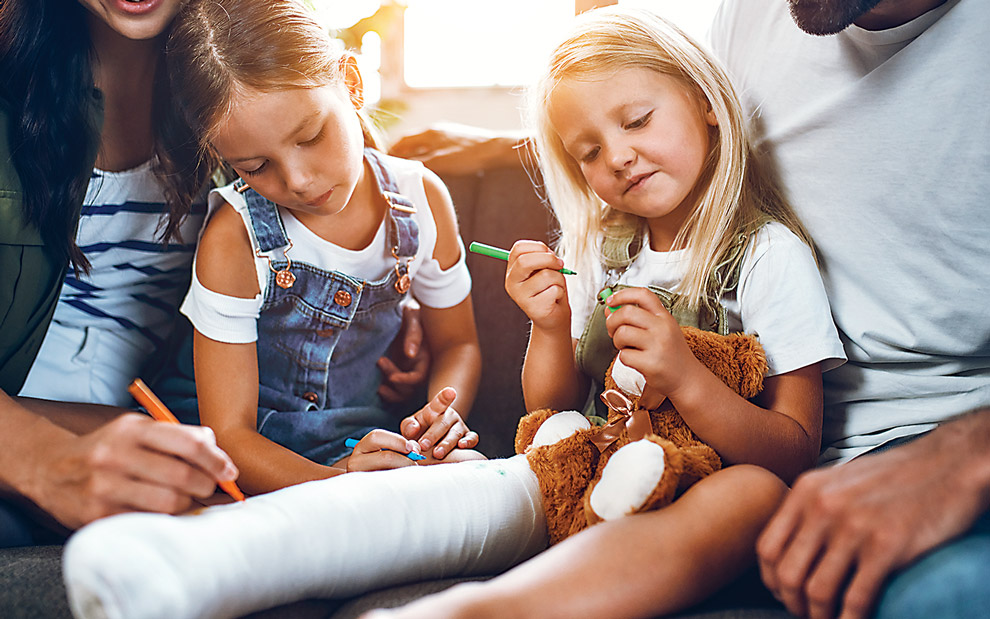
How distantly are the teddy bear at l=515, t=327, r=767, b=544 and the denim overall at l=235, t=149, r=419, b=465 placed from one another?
15.2 inches

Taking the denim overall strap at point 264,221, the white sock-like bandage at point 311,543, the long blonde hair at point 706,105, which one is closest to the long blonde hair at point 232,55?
the denim overall strap at point 264,221

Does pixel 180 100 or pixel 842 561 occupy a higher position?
pixel 180 100

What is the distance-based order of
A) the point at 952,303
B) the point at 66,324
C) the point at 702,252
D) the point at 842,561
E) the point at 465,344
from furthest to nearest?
the point at 465,344 < the point at 66,324 < the point at 702,252 < the point at 952,303 < the point at 842,561

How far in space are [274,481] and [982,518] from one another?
786 millimetres

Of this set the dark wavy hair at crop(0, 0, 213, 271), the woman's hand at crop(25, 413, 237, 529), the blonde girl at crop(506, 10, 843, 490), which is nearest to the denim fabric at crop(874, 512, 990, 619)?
the blonde girl at crop(506, 10, 843, 490)

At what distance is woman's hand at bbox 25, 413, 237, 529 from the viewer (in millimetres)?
644

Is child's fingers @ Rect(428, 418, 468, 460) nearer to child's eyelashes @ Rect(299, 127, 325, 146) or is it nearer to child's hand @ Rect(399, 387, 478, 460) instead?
child's hand @ Rect(399, 387, 478, 460)

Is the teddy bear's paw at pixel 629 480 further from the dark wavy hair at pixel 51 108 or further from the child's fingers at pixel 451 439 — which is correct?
the dark wavy hair at pixel 51 108

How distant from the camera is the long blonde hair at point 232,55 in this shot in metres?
0.98

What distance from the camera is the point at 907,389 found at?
2.90 ft

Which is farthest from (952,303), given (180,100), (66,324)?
(66,324)

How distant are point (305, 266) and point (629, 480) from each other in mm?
623

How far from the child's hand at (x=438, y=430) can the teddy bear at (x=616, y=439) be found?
151 millimetres

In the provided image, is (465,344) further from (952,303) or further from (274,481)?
(952,303)
